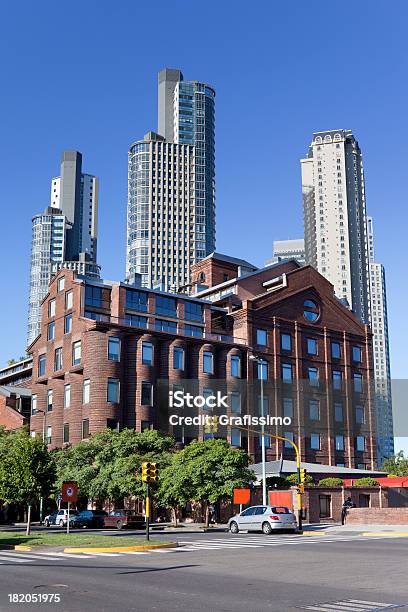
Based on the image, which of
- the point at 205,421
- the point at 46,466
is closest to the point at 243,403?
the point at 205,421

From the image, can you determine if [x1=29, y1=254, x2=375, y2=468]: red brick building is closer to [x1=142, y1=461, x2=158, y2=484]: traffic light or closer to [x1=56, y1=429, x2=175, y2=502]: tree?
[x1=56, y1=429, x2=175, y2=502]: tree

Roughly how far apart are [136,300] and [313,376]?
22.5m

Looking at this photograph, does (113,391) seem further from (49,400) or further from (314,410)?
(314,410)

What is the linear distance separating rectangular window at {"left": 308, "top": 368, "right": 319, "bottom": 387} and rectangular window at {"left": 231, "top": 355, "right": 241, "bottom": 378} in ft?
33.5

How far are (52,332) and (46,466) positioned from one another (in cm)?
3597

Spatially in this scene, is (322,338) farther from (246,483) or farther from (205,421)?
(246,483)

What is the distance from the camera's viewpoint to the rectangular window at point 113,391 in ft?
212

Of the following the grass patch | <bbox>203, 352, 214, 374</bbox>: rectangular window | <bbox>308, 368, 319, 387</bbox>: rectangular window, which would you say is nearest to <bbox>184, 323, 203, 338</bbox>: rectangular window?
<bbox>203, 352, 214, 374</bbox>: rectangular window

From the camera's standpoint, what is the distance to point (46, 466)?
1540 inches

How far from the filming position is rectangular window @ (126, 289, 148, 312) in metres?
70.5

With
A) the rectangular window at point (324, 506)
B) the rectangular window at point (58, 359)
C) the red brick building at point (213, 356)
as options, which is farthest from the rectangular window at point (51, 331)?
the rectangular window at point (324, 506)

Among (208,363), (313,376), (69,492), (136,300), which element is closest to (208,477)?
(69,492)

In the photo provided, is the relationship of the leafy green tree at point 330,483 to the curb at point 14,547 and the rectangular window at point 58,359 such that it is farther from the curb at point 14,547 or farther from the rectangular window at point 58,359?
the rectangular window at point 58,359

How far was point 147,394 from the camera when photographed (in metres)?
66.6
